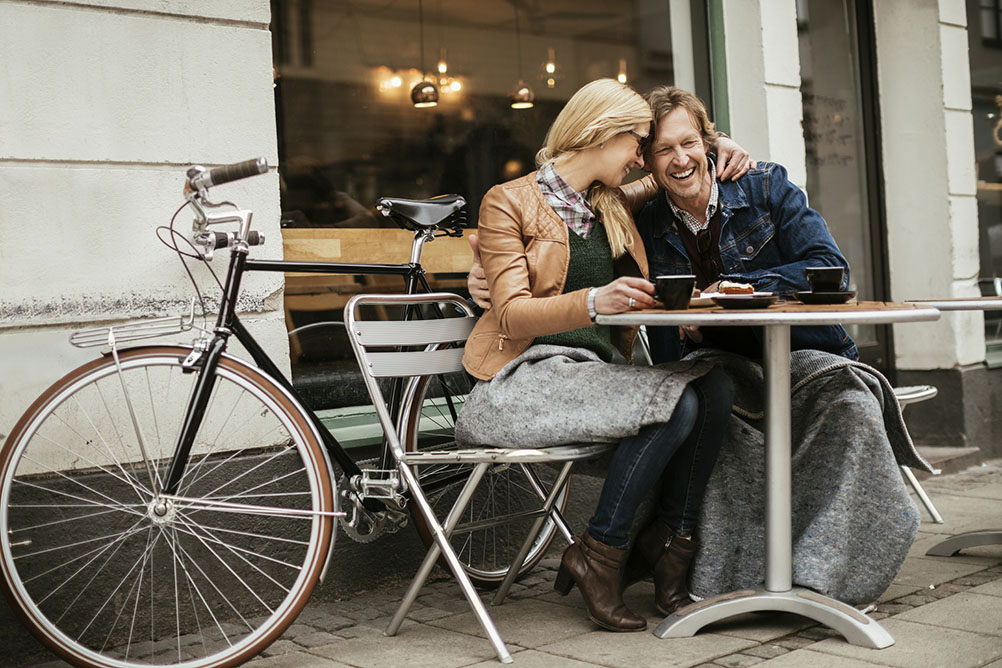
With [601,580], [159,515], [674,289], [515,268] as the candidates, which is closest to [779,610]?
[601,580]

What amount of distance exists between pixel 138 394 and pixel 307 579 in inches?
33.8

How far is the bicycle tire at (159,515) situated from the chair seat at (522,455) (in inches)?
13.1

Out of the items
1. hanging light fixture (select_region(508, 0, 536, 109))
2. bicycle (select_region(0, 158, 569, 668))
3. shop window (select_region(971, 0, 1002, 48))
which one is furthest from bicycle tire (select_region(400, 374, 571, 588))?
shop window (select_region(971, 0, 1002, 48))

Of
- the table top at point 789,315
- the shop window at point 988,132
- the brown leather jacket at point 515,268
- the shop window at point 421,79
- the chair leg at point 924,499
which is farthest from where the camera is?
the shop window at point 988,132

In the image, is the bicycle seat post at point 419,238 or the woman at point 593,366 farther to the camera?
the bicycle seat post at point 419,238

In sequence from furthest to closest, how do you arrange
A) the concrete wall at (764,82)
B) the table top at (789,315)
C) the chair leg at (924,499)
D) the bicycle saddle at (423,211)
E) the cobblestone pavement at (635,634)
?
the concrete wall at (764,82) → the chair leg at (924,499) → the bicycle saddle at (423,211) → the cobblestone pavement at (635,634) → the table top at (789,315)

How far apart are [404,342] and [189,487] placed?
2.47 feet

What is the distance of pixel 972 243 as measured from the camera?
6160mm

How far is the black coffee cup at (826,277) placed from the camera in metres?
2.91

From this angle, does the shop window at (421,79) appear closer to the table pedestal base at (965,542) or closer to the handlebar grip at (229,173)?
the handlebar grip at (229,173)

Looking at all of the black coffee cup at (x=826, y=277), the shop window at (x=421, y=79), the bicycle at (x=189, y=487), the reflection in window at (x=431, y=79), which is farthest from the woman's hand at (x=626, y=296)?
the reflection in window at (x=431, y=79)

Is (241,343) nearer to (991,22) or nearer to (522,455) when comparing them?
(522,455)

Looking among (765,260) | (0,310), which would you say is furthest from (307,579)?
(765,260)

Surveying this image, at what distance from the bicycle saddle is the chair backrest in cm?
25
